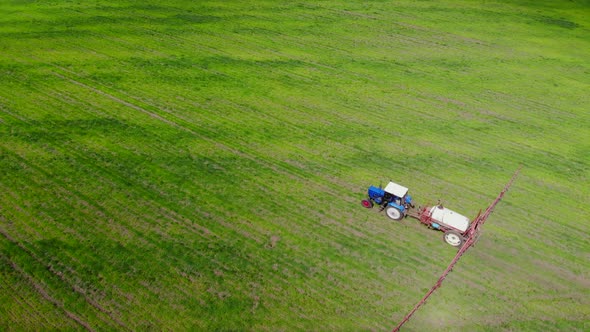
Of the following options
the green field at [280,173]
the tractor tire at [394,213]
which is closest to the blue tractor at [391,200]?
the tractor tire at [394,213]

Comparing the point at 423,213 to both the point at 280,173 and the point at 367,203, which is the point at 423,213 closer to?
the point at 367,203

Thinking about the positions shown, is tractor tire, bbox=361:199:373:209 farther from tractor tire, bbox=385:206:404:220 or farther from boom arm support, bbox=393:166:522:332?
boom arm support, bbox=393:166:522:332

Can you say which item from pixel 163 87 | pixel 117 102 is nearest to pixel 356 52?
pixel 163 87

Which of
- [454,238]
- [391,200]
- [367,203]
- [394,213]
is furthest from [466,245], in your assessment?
[367,203]

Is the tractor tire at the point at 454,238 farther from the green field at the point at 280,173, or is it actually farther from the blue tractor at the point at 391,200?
the blue tractor at the point at 391,200

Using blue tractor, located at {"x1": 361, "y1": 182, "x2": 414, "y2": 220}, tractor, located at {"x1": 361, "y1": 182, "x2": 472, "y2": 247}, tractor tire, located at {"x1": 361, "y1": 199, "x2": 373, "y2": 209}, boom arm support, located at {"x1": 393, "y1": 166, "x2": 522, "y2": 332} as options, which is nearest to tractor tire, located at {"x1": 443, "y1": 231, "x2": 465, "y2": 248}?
tractor, located at {"x1": 361, "y1": 182, "x2": 472, "y2": 247}
